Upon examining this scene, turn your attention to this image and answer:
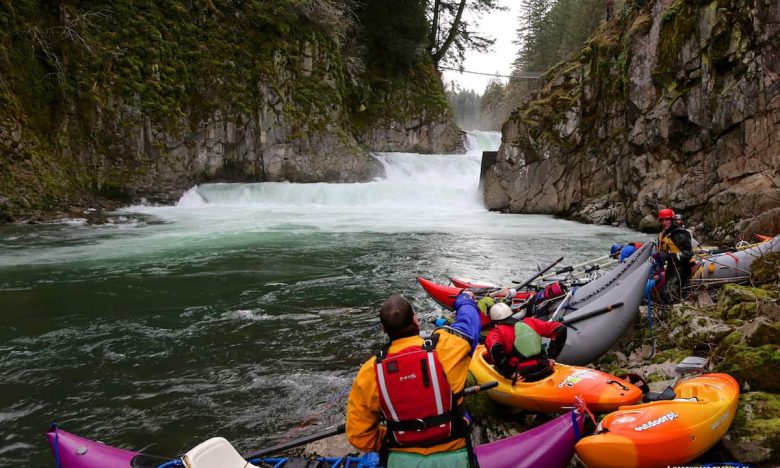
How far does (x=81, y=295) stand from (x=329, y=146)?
15.2 m

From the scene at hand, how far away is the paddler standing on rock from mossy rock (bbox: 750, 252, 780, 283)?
4.62 m

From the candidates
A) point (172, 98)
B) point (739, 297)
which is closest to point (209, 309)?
point (739, 297)

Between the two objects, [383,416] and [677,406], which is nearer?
[383,416]

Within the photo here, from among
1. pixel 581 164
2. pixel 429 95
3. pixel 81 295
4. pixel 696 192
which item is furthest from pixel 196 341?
pixel 429 95

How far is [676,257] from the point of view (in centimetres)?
563

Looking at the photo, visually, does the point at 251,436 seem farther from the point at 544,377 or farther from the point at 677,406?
the point at 677,406

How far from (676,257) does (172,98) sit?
17.6 meters

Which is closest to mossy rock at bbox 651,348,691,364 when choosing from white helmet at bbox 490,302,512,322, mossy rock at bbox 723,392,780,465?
mossy rock at bbox 723,392,780,465

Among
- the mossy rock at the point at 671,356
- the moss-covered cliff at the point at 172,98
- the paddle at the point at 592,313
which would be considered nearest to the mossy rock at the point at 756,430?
the mossy rock at the point at 671,356

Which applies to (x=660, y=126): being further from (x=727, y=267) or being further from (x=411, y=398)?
(x=411, y=398)

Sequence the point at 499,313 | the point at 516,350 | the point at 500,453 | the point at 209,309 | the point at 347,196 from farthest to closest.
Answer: the point at 347,196, the point at 209,309, the point at 499,313, the point at 516,350, the point at 500,453

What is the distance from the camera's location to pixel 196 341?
233 inches

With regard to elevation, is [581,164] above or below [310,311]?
above

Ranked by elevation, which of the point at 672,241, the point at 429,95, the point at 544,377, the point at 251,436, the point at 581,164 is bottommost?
the point at 251,436
